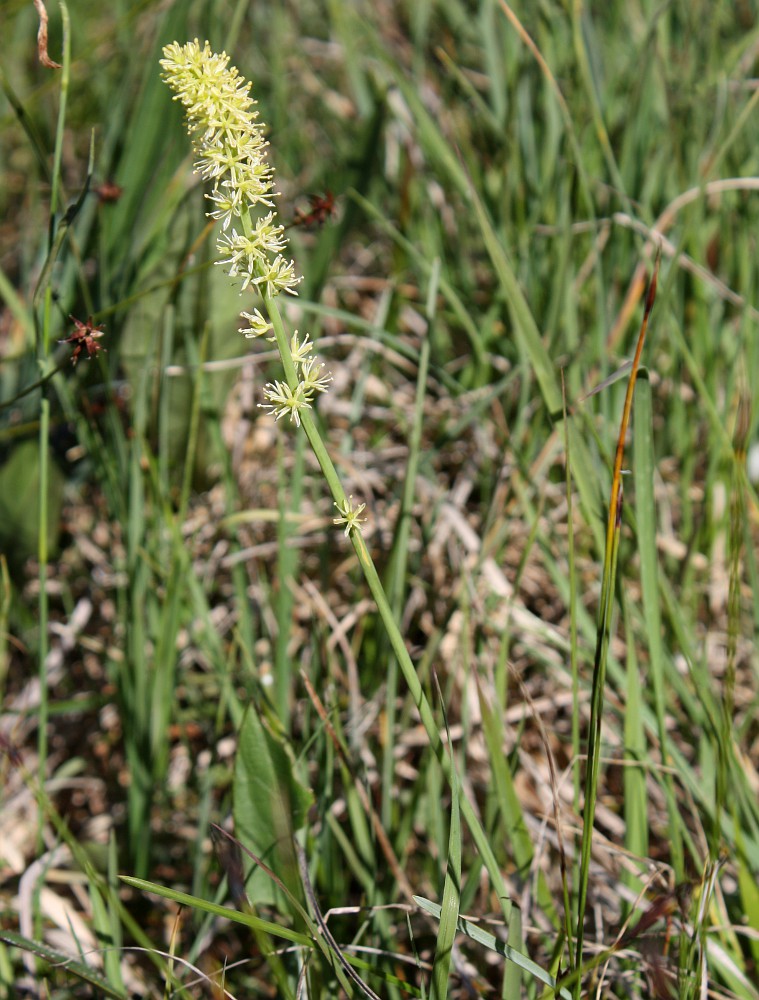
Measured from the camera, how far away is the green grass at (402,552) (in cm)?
128

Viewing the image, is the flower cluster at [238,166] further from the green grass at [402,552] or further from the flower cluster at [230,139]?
the green grass at [402,552]

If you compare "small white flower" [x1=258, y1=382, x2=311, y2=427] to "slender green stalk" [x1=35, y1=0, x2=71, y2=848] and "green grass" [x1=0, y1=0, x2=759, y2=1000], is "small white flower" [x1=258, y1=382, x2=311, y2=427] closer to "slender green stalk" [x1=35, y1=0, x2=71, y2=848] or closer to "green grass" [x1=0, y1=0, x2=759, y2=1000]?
"green grass" [x1=0, y1=0, x2=759, y2=1000]

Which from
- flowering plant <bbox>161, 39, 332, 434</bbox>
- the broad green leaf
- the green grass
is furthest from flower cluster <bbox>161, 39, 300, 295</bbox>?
the broad green leaf

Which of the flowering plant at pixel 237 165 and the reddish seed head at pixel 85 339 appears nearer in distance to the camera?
the flowering plant at pixel 237 165

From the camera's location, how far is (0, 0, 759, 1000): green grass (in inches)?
50.4

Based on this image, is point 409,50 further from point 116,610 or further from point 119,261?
point 116,610

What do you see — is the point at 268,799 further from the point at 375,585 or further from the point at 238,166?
the point at 238,166

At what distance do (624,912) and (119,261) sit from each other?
1.58m

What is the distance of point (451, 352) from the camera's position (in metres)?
2.27

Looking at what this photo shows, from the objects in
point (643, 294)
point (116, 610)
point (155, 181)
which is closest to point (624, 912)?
point (116, 610)

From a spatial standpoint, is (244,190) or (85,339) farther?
(85,339)

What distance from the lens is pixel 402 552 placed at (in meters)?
1.49

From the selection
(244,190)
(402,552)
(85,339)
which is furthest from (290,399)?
(402,552)

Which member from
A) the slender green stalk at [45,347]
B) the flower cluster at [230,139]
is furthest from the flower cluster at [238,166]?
the slender green stalk at [45,347]
